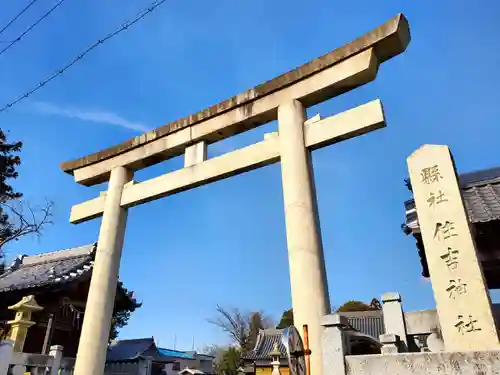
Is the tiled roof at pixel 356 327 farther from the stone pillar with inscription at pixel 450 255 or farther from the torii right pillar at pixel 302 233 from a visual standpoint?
the stone pillar with inscription at pixel 450 255

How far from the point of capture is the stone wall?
2.87 m

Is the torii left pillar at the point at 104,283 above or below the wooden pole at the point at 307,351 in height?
above

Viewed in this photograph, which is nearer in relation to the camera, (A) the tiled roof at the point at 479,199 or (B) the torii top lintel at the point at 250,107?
(B) the torii top lintel at the point at 250,107

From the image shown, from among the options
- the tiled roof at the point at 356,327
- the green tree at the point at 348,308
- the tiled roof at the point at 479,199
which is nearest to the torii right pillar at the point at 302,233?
the tiled roof at the point at 479,199

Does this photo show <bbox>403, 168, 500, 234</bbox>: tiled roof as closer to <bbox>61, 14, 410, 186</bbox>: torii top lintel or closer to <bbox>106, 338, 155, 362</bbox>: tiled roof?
<bbox>61, 14, 410, 186</bbox>: torii top lintel

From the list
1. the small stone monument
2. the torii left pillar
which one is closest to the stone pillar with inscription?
the torii left pillar

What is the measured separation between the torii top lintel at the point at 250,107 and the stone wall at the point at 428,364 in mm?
3296

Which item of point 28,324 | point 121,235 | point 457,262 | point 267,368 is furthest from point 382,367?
point 267,368

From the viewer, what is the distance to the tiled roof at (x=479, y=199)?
19.9 feet

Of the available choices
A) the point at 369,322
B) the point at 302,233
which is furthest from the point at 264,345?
the point at 302,233

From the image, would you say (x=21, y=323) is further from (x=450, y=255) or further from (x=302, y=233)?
(x=450, y=255)

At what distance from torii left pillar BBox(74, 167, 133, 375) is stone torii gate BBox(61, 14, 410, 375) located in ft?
0.05

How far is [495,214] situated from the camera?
5965mm

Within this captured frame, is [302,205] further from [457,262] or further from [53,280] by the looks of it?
[53,280]
